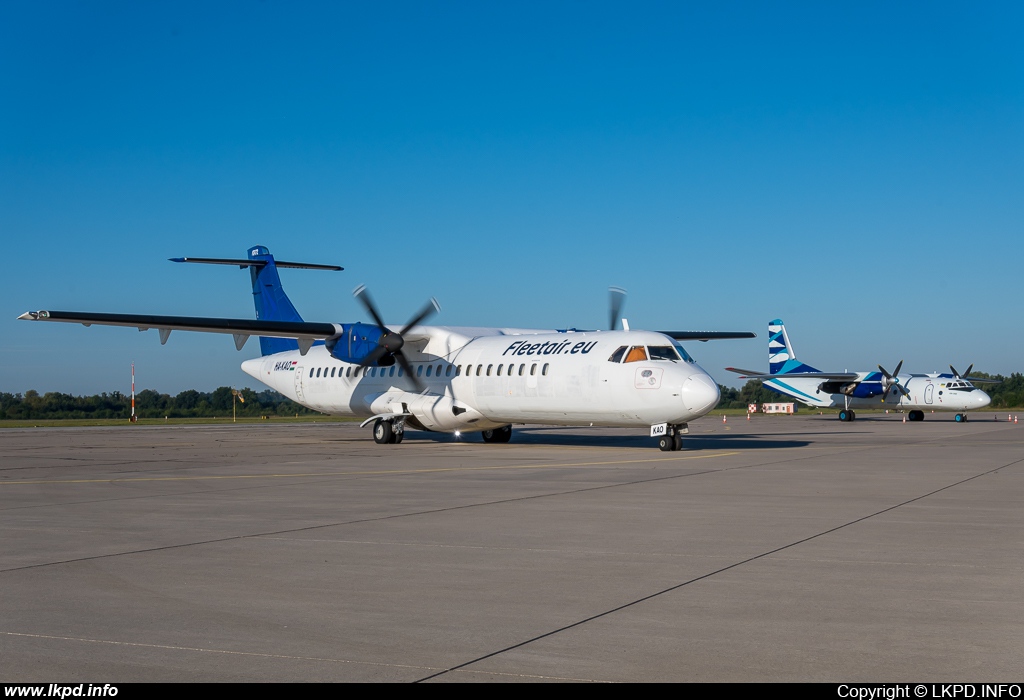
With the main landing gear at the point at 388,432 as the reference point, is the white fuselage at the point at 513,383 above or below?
above

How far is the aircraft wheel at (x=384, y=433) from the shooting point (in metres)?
28.1

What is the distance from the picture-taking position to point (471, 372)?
26.4 m

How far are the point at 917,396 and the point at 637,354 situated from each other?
3277cm

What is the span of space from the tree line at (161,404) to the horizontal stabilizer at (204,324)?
44116 mm

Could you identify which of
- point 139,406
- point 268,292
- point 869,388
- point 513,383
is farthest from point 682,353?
point 139,406

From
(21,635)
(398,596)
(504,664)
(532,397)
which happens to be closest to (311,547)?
(398,596)

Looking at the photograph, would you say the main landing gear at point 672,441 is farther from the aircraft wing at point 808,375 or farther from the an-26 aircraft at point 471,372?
the aircraft wing at point 808,375

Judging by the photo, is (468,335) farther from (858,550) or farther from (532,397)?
(858,550)

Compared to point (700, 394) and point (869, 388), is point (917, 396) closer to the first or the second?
point (869, 388)

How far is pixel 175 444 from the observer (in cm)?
2802

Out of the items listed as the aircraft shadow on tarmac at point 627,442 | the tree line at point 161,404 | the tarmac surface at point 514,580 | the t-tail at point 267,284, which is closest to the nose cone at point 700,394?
the aircraft shadow on tarmac at point 627,442

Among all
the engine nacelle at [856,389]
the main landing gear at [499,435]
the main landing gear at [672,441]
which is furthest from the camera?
the engine nacelle at [856,389]

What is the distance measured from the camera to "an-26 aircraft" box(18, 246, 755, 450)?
2264cm

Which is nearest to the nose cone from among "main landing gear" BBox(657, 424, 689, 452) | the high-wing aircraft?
"main landing gear" BBox(657, 424, 689, 452)
